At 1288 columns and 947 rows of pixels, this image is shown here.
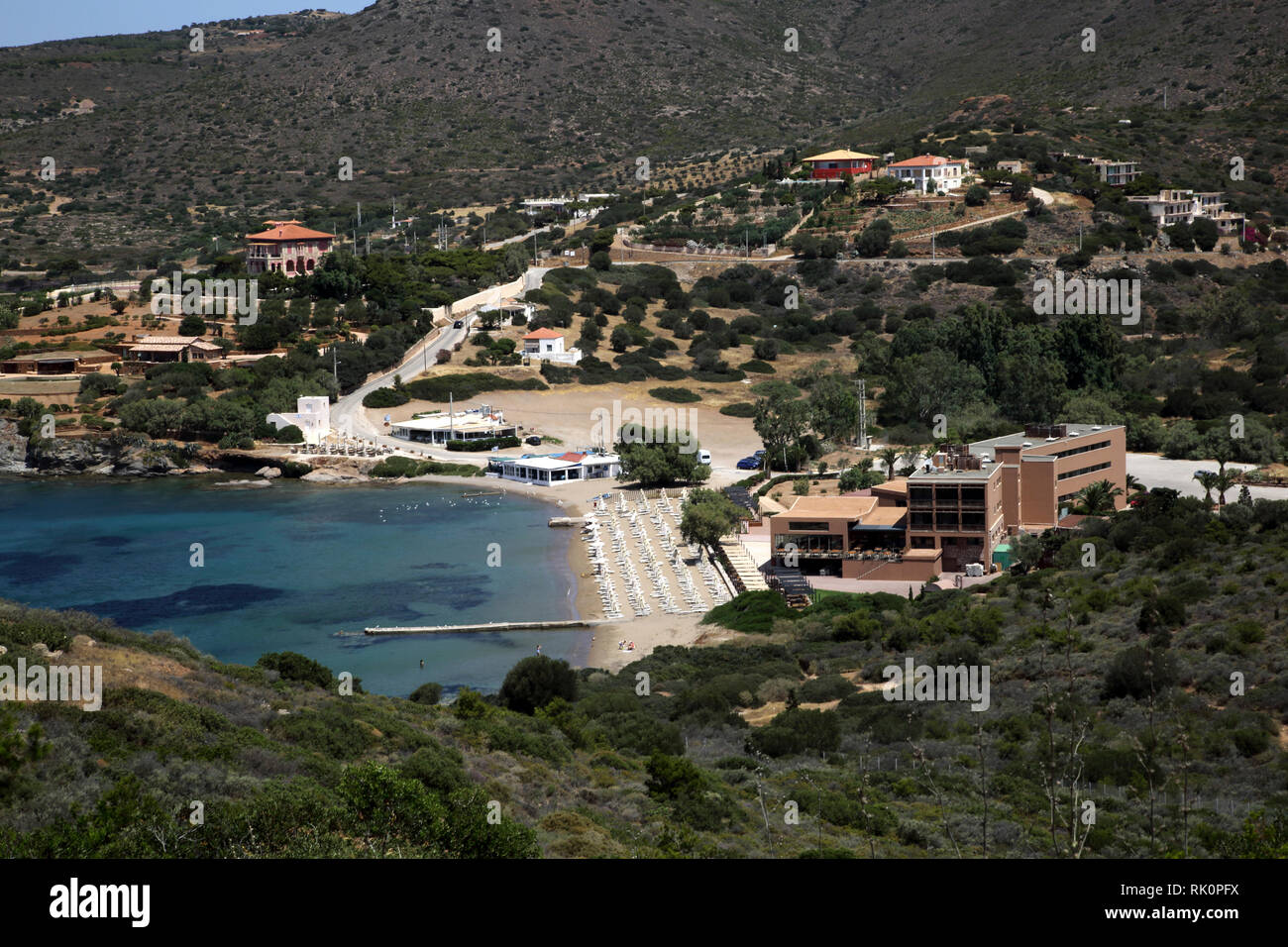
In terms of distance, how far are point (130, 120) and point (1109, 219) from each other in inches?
3686

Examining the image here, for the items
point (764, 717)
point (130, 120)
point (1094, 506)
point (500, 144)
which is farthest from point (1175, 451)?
point (130, 120)

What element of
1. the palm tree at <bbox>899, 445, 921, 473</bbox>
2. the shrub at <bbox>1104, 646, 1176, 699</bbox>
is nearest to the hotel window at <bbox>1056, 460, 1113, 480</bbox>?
the palm tree at <bbox>899, 445, 921, 473</bbox>

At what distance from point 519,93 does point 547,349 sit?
68.6m

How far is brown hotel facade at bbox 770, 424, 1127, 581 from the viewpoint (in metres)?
36.8

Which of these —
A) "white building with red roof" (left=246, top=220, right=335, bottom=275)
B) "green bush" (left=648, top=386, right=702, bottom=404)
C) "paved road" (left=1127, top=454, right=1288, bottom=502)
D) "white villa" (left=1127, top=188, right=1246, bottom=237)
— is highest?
"white villa" (left=1127, top=188, right=1246, bottom=237)

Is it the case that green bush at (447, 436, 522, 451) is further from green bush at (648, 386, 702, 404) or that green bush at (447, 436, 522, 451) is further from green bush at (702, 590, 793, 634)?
green bush at (702, 590, 793, 634)

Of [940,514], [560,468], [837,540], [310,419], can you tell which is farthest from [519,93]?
[940,514]

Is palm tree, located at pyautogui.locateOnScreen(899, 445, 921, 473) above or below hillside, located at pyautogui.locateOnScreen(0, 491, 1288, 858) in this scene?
above

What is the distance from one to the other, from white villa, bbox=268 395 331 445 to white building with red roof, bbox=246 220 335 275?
73.2 ft

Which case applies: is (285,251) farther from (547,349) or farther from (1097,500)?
(1097,500)

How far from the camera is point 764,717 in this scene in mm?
25125

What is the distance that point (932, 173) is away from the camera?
87062 millimetres

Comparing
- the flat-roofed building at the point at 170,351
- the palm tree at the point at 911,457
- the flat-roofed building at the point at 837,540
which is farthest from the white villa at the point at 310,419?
the flat-roofed building at the point at 837,540
